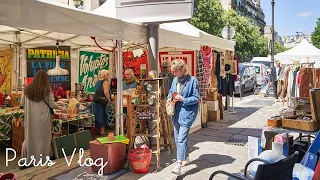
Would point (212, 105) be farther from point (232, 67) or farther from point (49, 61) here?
point (49, 61)

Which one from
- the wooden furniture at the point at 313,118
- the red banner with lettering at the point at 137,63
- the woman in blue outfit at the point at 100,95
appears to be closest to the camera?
the wooden furniture at the point at 313,118

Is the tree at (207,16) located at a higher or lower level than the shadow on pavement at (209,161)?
higher

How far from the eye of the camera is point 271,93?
60.8 feet

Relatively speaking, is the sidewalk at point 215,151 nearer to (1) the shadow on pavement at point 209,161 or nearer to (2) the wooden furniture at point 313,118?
(1) the shadow on pavement at point 209,161

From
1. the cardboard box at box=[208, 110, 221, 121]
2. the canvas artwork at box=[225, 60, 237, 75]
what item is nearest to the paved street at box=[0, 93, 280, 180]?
the cardboard box at box=[208, 110, 221, 121]

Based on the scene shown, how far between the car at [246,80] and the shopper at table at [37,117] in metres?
12.8

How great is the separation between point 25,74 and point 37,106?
379cm

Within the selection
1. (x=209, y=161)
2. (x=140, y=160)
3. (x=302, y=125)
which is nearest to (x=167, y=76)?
(x=209, y=161)

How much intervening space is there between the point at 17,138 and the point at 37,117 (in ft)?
3.91

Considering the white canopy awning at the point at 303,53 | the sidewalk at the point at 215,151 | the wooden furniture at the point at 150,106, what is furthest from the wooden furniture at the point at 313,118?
the white canopy awning at the point at 303,53

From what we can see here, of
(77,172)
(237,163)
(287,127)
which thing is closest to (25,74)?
(77,172)

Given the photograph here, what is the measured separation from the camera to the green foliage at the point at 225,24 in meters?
28.3

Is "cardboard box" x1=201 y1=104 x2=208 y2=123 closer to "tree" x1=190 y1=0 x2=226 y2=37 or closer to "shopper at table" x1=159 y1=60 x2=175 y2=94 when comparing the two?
"shopper at table" x1=159 y1=60 x2=175 y2=94

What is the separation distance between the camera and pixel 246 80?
61.8 feet
